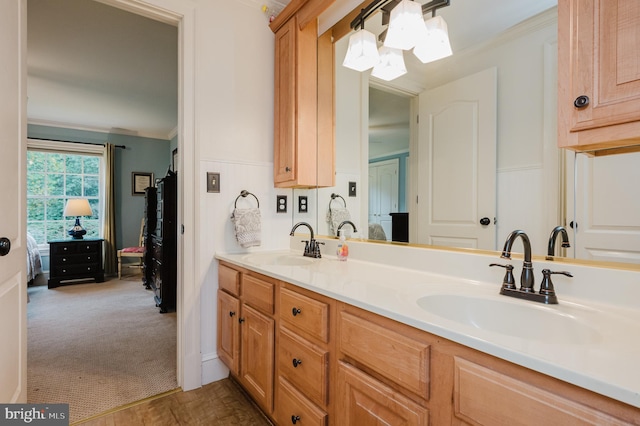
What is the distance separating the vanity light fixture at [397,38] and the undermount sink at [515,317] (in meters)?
1.10

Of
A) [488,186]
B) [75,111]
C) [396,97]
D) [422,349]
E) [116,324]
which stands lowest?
[116,324]

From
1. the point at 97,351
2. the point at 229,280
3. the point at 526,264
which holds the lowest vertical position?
the point at 97,351

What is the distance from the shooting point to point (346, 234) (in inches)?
78.2

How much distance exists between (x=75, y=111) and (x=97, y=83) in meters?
1.31

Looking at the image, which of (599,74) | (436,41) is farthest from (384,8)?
(599,74)

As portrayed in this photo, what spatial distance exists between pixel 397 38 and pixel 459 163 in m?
0.70

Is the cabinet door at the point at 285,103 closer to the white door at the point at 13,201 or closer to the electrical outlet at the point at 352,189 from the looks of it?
the electrical outlet at the point at 352,189

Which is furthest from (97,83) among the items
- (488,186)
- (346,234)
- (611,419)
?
(611,419)

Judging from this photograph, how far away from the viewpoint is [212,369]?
6.70 feet

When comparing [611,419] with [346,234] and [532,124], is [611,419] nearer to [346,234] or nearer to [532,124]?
[532,124]

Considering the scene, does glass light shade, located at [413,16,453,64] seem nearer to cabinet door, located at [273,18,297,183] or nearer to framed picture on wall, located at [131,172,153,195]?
cabinet door, located at [273,18,297,183]

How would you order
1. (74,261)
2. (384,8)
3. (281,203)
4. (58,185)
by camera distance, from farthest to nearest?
1. (58,185)
2. (74,261)
3. (281,203)
4. (384,8)

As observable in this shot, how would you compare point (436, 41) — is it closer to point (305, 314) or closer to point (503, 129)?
point (503, 129)

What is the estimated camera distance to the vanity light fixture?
1.43 m
